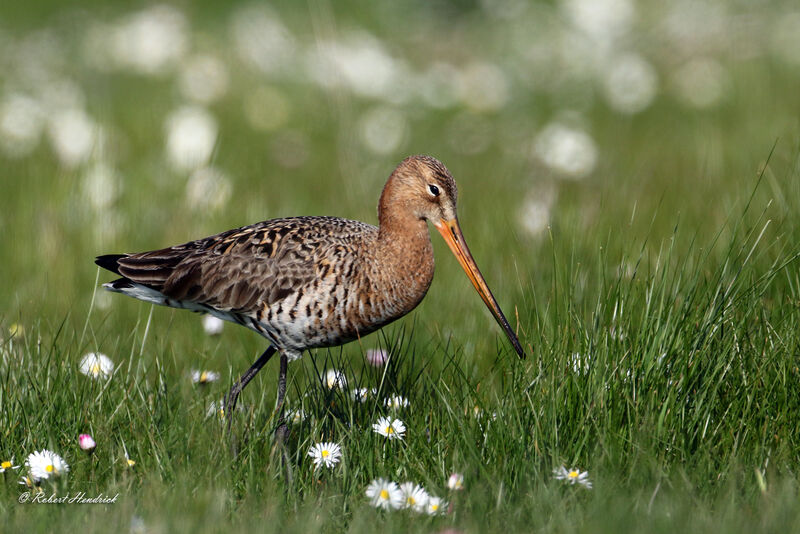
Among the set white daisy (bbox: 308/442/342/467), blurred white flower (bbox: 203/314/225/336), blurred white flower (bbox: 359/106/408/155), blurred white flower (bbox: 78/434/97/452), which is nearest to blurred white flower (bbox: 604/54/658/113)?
blurred white flower (bbox: 359/106/408/155)

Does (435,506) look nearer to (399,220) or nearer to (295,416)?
(295,416)

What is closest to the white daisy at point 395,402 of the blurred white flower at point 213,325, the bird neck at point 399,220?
the bird neck at point 399,220

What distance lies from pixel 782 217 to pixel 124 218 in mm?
4910

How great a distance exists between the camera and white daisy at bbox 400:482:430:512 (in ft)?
11.7

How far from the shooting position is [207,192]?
748 cm

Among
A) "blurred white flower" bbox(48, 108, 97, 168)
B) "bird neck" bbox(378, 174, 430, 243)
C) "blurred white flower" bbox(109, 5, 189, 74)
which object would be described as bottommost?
"bird neck" bbox(378, 174, 430, 243)

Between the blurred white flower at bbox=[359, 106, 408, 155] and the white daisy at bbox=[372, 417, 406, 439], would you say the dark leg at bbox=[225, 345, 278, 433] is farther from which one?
the blurred white flower at bbox=[359, 106, 408, 155]

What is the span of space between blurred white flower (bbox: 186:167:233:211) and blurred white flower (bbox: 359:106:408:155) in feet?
7.74

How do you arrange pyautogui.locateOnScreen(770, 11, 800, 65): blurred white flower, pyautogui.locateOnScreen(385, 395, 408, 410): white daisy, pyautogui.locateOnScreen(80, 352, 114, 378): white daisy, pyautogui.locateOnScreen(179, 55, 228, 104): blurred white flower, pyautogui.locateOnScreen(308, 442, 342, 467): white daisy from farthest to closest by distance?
pyautogui.locateOnScreen(770, 11, 800, 65): blurred white flower
pyautogui.locateOnScreen(179, 55, 228, 104): blurred white flower
pyautogui.locateOnScreen(80, 352, 114, 378): white daisy
pyautogui.locateOnScreen(385, 395, 408, 410): white daisy
pyautogui.locateOnScreen(308, 442, 342, 467): white daisy

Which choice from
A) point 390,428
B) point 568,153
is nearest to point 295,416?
point 390,428

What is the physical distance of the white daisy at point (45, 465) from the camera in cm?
376

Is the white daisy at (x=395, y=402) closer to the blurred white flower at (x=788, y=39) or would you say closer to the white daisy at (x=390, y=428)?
the white daisy at (x=390, y=428)

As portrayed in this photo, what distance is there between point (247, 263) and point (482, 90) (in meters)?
6.99

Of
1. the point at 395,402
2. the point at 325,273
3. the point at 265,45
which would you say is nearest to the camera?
the point at 395,402
